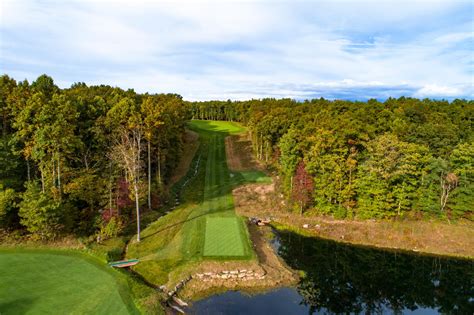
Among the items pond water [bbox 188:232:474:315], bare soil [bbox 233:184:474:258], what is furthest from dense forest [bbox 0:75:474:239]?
pond water [bbox 188:232:474:315]

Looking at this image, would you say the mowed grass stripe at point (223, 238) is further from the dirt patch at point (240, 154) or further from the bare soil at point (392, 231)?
the dirt patch at point (240, 154)

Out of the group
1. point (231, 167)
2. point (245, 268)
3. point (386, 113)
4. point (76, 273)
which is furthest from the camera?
point (231, 167)

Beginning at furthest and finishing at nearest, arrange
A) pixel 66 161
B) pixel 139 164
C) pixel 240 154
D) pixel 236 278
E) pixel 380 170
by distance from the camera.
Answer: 1. pixel 240 154
2. pixel 380 170
3. pixel 139 164
4. pixel 66 161
5. pixel 236 278

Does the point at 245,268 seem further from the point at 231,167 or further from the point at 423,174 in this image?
the point at 231,167

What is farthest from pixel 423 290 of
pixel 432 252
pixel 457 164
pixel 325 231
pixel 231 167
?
pixel 231 167

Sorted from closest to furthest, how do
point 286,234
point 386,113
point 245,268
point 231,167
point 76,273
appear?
1. point 76,273
2. point 245,268
3. point 286,234
4. point 386,113
5. point 231,167

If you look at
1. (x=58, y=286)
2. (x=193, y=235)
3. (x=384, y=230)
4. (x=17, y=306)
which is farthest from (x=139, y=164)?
(x=384, y=230)

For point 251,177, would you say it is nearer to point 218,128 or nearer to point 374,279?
point 374,279

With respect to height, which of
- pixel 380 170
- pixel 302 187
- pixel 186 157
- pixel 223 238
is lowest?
pixel 223 238
